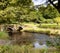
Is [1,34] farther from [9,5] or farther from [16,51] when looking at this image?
[9,5]

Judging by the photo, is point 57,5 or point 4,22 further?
point 4,22

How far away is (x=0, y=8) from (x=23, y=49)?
3162 centimetres

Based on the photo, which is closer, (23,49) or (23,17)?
(23,49)

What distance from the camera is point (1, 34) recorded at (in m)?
24.6

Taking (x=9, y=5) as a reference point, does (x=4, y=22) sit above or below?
below

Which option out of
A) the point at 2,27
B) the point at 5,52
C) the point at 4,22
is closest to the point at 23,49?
the point at 5,52

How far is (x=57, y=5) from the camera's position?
14555mm

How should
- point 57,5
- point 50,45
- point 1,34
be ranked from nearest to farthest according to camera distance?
point 57,5 → point 50,45 → point 1,34

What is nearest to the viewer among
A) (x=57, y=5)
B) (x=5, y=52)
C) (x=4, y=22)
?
(x=5, y=52)

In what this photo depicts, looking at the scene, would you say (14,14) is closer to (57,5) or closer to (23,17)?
(23,17)

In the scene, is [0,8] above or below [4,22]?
above

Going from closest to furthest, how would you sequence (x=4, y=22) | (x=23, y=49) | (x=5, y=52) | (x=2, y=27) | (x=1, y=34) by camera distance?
(x=5, y=52) < (x=23, y=49) < (x=1, y=34) < (x=2, y=27) < (x=4, y=22)

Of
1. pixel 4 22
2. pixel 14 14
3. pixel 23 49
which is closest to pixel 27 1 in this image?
pixel 23 49

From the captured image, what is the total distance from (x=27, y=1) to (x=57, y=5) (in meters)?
2.55
